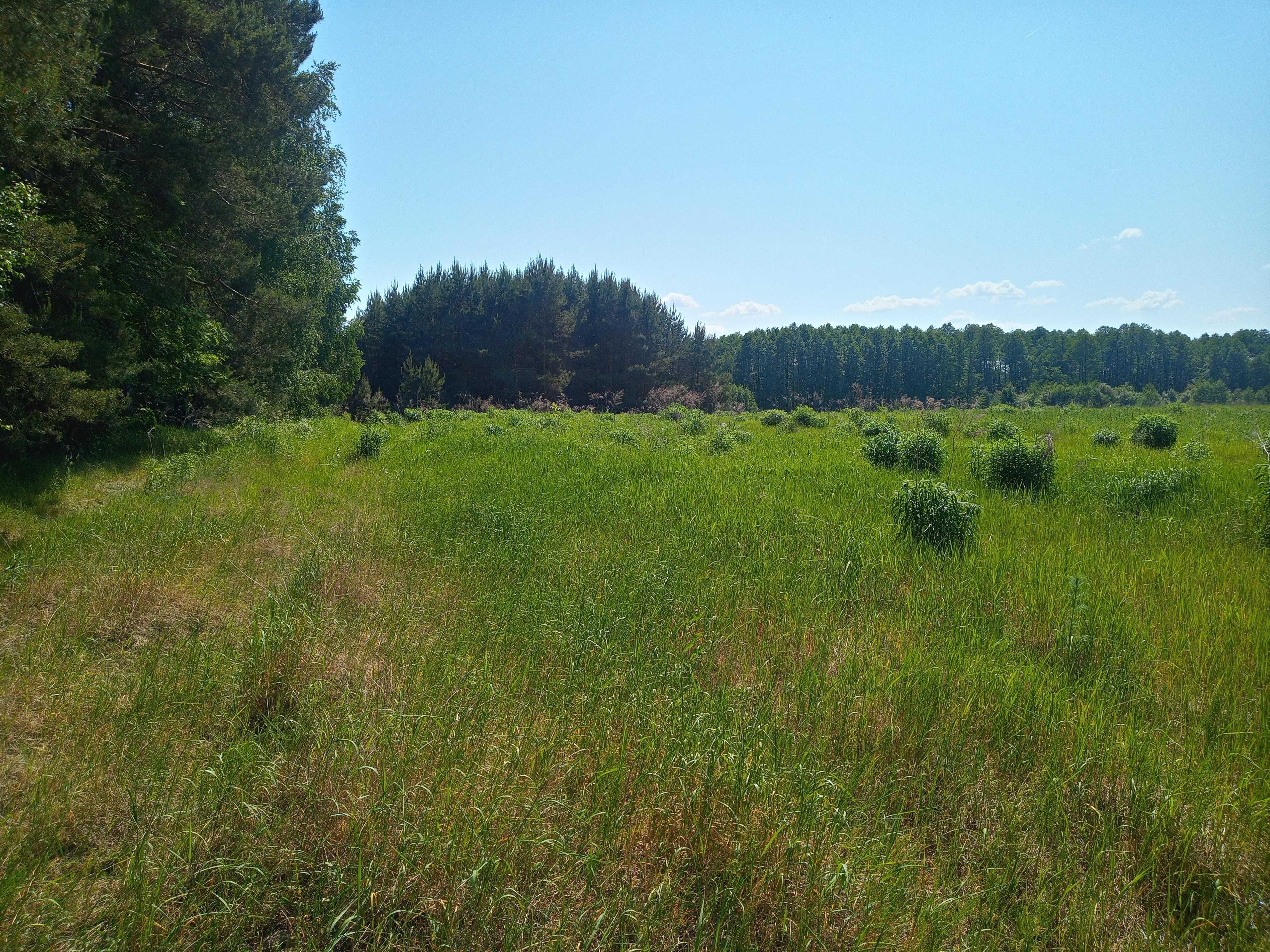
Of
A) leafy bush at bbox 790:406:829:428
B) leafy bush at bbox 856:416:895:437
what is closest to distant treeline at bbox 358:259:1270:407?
leafy bush at bbox 790:406:829:428

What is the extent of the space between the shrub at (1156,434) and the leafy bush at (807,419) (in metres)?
7.49

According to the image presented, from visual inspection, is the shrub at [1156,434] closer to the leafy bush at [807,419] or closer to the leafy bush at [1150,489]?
the leafy bush at [1150,489]

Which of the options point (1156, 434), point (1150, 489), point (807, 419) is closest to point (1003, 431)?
point (1156, 434)

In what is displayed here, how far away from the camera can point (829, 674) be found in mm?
3436

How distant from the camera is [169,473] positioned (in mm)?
8125

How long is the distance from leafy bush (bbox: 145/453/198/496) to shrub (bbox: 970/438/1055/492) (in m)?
10.8

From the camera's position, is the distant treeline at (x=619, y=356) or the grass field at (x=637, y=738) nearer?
the grass field at (x=637, y=738)

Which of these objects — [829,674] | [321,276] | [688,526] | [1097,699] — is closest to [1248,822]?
[1097,699]

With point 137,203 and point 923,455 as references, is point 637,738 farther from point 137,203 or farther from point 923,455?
point 137,203

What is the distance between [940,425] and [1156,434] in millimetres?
4193

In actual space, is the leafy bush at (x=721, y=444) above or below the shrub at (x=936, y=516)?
above

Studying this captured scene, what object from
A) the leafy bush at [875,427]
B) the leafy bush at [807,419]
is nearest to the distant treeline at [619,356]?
the leafy bush at [807,419]

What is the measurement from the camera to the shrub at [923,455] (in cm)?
923

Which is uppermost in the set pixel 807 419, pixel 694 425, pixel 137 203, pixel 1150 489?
pixel 137 203
